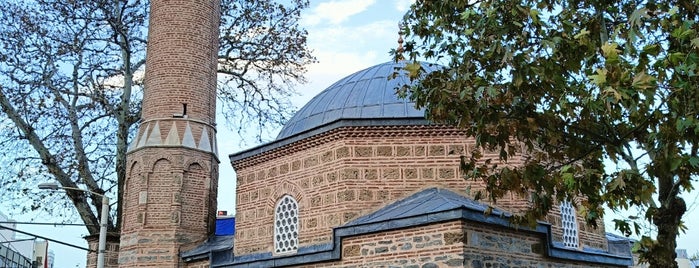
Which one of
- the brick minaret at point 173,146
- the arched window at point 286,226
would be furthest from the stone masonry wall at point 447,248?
the brick minaret at point 173,146

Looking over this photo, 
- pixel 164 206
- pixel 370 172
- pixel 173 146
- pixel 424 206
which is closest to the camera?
pixel 424 206

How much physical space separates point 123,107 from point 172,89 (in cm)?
443

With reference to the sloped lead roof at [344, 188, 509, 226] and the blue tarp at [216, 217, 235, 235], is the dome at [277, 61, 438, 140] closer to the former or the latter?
the sloped lead roof at [344, 188, 509, 226]

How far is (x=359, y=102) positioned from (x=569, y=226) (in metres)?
4.36

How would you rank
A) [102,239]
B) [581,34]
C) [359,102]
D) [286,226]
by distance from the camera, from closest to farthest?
[581,34] < [102,239] < [286,226] < [359,102]

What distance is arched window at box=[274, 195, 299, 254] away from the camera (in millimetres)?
11469

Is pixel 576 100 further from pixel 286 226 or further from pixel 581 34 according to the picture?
pixel 286 226

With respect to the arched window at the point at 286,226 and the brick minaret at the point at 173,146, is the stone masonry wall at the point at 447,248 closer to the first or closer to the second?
the arched window at the point at 286,226

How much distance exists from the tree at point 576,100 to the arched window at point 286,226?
4833 millimetres

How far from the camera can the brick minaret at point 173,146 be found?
13.5 m

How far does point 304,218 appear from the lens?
37.0ft

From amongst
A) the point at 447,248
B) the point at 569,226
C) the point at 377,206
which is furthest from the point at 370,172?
the point at 569,226

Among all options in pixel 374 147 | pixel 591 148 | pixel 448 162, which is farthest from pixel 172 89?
pixel 591 148

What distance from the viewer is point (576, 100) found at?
22.2ft
